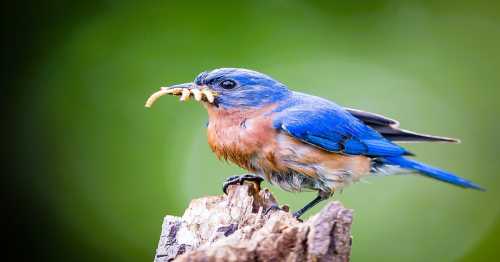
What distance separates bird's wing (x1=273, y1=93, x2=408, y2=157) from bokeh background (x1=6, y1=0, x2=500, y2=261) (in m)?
1.93

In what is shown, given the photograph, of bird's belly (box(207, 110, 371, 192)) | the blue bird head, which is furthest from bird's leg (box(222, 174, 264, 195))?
the blue bird head

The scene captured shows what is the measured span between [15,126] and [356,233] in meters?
4.87

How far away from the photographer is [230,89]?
22.6 ft

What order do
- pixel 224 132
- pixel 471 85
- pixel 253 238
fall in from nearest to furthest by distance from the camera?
1. pixel 253 238
2. pixel 224 132
3. pixel 471 85

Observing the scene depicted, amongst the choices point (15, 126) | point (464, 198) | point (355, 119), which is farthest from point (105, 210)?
point (464, 198)

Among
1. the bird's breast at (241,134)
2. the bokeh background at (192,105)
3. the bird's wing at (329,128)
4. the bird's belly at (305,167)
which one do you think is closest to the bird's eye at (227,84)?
the bird's breast at (241,134)

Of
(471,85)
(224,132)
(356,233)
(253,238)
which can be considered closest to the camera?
(253,238)

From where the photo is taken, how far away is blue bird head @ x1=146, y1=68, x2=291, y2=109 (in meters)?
6.80

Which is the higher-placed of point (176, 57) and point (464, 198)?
point (176, 57)

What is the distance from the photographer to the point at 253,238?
4543 millimetres

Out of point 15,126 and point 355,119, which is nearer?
point 355,119

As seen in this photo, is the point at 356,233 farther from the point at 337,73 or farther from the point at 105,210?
the point at 105,210

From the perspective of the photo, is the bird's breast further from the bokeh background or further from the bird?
the bokeh background

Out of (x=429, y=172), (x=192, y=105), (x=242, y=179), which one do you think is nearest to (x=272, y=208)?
(x=242, y=179)
